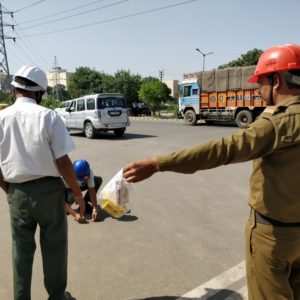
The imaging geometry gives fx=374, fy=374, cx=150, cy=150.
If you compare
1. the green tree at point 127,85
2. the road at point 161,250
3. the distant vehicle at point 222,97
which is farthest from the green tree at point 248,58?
the road at point 161,250

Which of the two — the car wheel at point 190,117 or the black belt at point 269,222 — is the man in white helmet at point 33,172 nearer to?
the black belt at point 269,222

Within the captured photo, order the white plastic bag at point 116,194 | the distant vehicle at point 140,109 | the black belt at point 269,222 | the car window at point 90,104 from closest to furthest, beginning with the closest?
1. the black belt at point 269,222
2. the white plastic bag at point 116,194
3. the car window at point 90,104
4. the distant vehicle at point 140,109

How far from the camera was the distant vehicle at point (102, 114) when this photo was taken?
1586 centimetres

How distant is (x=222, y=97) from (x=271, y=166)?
63.8 ft

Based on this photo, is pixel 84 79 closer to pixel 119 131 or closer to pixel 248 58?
pixel 248 58

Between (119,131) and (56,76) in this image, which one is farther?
(56,76)

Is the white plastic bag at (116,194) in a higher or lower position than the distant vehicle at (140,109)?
higher

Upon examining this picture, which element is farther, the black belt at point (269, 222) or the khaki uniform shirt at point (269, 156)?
the black belt at point (269, 222)

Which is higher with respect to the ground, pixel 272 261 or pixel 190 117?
pixel 272 261

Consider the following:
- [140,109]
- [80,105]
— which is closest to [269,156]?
[80,105]

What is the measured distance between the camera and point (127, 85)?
5031 cm

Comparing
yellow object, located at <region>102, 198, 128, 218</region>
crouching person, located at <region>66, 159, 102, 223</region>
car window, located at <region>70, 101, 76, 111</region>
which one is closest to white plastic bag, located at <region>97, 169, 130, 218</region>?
yellow object, located at <region>102, 198, 128, 218</region>

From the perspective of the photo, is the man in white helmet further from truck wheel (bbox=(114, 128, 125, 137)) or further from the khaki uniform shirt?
truck wheel (bbox=(114, 128, 125, 137))

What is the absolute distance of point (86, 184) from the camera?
5168mm
